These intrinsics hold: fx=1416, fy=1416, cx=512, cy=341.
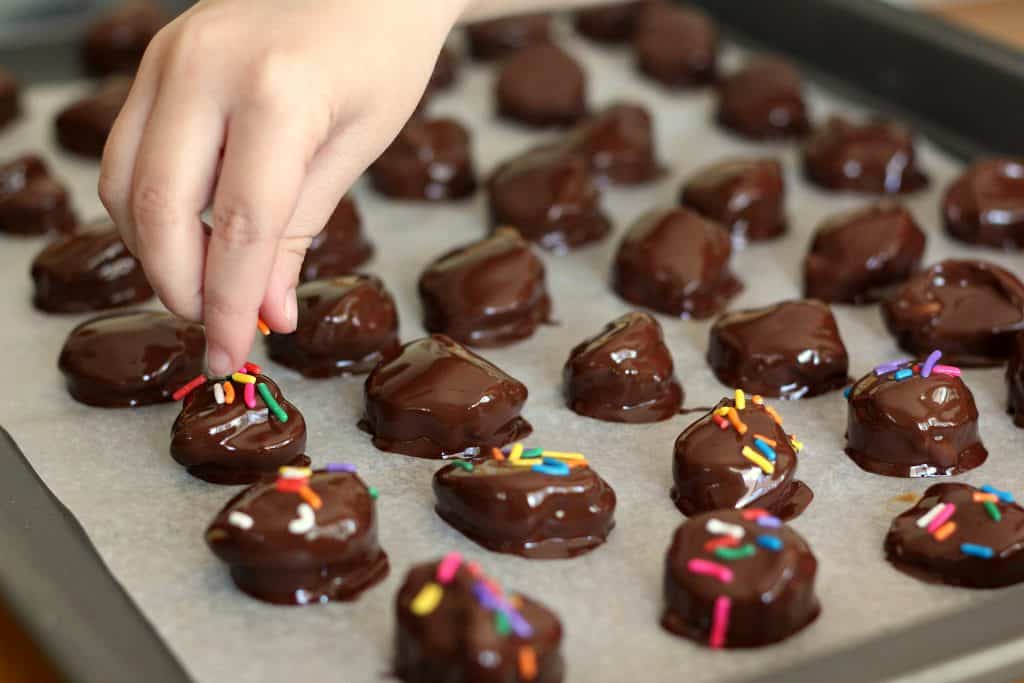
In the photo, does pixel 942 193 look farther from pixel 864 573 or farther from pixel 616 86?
pixel 864 573

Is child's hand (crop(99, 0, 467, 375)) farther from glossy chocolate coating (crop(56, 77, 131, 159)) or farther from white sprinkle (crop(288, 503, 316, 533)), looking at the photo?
glossy chocolate coating (crop(56, 77, 131, 159))

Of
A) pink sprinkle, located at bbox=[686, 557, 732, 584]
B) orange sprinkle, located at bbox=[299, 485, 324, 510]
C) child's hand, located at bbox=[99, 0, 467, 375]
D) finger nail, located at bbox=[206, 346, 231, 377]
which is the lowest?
pink sprinkle, located at bbox=[686, 557, 732, 584]

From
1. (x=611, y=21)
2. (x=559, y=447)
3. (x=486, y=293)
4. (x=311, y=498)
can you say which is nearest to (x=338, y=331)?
(x=486, y=293)

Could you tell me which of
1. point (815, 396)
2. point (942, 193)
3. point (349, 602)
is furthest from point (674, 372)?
point (942, 193)

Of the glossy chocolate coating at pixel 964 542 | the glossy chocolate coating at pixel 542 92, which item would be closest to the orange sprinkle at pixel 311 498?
the glossy chocolate coating at pixel 964 542

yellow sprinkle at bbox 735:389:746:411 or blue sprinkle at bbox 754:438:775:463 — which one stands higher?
yellow sprinkle at bbox 735:389:746:411

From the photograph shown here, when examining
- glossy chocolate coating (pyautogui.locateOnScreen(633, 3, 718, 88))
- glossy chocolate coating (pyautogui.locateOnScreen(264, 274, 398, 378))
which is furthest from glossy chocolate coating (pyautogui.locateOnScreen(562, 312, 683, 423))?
glossy chocolate coating (pyautogui.locateOnScreen(633, 3, 718, 88))

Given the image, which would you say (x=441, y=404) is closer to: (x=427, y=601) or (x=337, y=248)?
(x=427, y=601)
